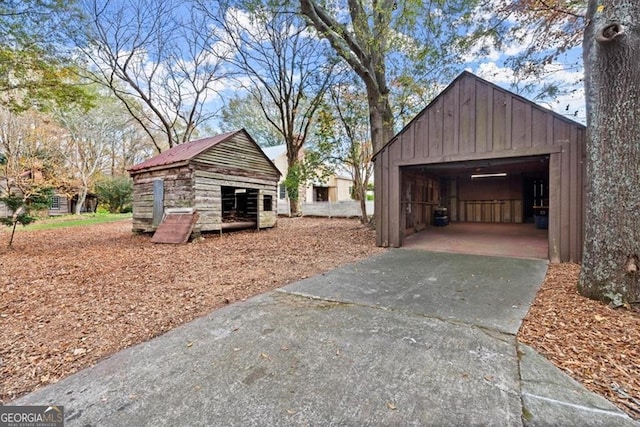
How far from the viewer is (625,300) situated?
300 cm

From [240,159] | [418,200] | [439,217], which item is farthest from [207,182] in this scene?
[439,217]

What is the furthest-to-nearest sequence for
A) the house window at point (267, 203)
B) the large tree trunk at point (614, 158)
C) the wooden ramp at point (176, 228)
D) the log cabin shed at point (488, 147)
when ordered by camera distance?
the house window at point (267, 203) < the wooden ramp at point (176, 228) < the log cabin shed at point (488, 147) < the large tree trunk at point (614, 158)

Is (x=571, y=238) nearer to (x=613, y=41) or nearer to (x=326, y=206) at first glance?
(x=613, y=41)

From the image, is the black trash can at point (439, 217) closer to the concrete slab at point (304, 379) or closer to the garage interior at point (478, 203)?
the garage interior at point (478, 203)

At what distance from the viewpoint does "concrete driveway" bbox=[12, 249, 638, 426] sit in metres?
1.61

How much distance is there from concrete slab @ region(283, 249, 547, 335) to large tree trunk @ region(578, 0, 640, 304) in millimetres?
812

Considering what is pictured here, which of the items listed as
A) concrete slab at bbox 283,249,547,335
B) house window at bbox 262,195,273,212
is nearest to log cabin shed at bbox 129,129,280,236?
house window at bbox 262,195,273,212

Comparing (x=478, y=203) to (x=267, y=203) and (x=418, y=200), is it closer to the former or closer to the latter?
(x=418, y=200)

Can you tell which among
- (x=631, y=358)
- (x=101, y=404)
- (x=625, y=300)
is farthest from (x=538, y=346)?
(x=101, y=404)

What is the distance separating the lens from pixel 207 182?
8922 mm

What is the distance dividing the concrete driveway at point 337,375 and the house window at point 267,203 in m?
8.60

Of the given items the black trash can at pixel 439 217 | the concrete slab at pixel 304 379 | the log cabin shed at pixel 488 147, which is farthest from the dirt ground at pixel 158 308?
the black trash can at pixel 439 217

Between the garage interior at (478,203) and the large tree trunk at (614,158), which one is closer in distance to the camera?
the large tree trunk at (614,158)

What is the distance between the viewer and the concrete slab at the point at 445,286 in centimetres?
308
